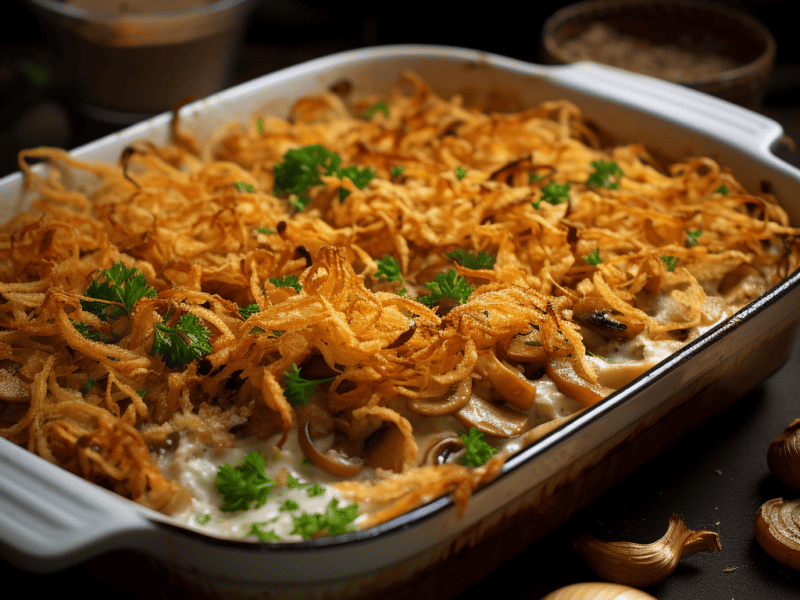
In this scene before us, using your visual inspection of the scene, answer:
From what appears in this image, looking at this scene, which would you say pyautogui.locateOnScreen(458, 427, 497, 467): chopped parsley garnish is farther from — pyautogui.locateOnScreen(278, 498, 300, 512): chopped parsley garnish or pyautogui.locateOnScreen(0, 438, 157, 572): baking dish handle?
pyautogui.locateOnScreen(0, 438, 157, 572): baking dish handle

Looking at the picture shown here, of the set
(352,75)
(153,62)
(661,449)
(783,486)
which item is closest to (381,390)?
(661,449)

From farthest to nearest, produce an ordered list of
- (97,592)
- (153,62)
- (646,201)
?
1. (153,62)
2. (646,201)
3. (97,592)

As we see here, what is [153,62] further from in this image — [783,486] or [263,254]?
[783,486]

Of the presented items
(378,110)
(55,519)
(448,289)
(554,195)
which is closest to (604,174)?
(554,195)

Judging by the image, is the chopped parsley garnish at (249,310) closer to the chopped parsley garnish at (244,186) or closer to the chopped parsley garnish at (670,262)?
the chopped parsley garnish at (244,186)

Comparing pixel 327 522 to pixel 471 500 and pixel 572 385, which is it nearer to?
pixel 471 500

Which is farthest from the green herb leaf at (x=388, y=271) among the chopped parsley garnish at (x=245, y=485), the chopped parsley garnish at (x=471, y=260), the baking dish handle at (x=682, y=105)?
the baking dish handle at (x=682, y=105)

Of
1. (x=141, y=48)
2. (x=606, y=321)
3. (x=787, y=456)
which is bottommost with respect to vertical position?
(x=141, y=48)
